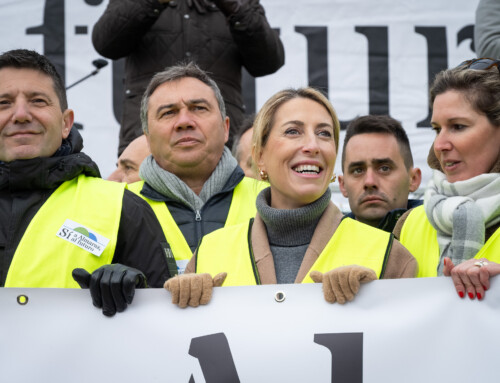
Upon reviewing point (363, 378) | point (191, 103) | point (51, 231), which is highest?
point (191, 103)

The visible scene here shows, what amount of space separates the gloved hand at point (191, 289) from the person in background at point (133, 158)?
7.38 ft

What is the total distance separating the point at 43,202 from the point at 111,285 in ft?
2.46

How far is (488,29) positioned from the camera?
195 inches

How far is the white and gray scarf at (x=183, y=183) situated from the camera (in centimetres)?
435

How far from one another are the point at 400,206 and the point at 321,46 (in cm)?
228

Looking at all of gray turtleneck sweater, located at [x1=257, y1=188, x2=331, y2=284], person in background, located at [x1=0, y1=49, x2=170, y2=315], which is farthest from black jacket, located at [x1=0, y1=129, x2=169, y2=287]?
gray turtleneck sweater, located at [x1=257, y1=188, x2=331, y2=284]

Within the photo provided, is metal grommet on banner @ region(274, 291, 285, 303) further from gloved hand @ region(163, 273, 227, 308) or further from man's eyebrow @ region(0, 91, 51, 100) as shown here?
man's eyebrow @ region(0, 91, 51, 100)

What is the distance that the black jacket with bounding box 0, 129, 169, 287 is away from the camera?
3596 mm

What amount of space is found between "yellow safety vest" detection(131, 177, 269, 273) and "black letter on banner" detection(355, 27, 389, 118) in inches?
91.0

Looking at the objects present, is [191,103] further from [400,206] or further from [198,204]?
[400,206]

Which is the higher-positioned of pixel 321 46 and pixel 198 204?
pixel 321 46

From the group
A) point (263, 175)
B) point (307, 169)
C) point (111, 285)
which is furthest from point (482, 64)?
point (111, 285)

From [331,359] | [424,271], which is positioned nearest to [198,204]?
[424,271]

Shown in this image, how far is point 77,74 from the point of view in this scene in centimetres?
662
